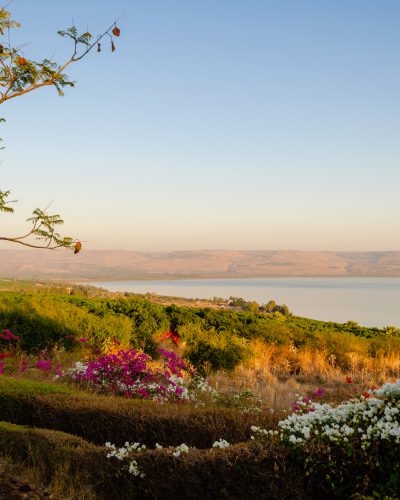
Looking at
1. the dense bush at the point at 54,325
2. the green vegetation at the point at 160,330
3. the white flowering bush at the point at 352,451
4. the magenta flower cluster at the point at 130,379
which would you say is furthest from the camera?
the green vegetation at the point at 160,330

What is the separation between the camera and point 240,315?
1636cm

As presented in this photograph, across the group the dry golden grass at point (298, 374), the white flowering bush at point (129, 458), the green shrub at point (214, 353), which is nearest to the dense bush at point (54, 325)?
the green shrub at point (214, 353)

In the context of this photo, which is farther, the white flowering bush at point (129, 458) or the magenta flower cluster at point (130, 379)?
the magenta flower cluster at point (130, 379)

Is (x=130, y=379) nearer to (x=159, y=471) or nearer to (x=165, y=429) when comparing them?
(x=165, y=429)

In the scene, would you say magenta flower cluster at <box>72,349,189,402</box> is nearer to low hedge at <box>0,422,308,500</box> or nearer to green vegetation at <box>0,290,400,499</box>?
green vegetation at <box>0,290,400,499</box>

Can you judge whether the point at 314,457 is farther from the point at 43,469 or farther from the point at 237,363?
the point at 237,363

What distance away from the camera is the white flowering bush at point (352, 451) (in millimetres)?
3670

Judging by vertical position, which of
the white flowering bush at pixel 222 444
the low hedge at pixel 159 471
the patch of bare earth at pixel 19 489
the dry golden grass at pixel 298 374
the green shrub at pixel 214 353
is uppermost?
the white flowering bush at pixel 222 444

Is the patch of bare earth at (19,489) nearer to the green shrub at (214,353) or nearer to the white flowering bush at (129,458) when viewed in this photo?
the white flowering bush at (129,458)

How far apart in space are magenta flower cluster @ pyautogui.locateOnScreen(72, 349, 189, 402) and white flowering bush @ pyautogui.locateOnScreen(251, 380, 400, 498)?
13.7 ft

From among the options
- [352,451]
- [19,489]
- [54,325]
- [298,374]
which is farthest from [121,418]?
[298,374]

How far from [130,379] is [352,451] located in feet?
17.3

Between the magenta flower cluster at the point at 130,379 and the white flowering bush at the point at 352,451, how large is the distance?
4185mm

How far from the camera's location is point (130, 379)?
8469 millimetres
